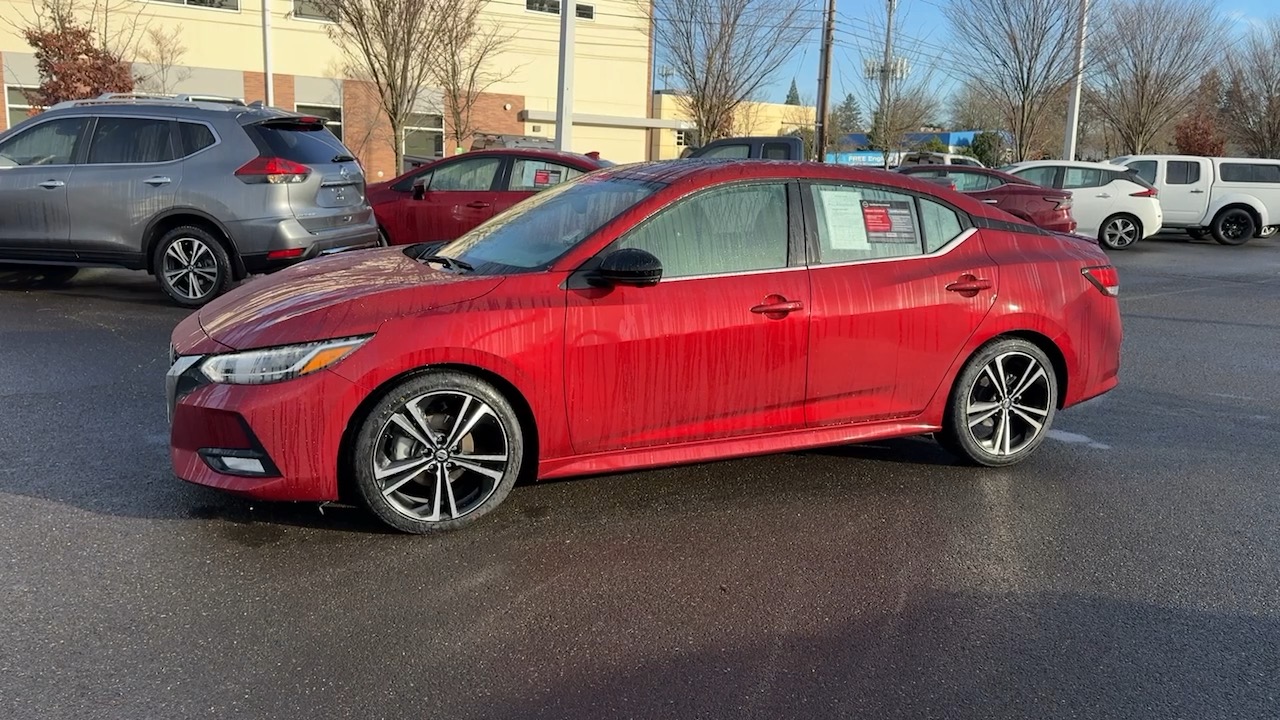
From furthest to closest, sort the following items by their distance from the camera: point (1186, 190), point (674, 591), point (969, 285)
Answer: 1. point (1186, 190)
2. point (969, 285)
3. point (674, 591)

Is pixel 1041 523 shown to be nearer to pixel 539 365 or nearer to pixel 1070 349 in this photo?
pixel 1070 349

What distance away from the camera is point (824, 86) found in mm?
21188

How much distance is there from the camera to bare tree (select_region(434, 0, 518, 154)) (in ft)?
72.2

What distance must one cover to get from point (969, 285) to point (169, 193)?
271 inches

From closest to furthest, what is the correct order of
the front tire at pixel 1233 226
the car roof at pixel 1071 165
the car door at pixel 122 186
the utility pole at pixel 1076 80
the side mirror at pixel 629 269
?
the side mirror at pixel 629 269 → the car door at pixel 122 186 → the car roof at pixel 1071 165 → the front tire at pixel 1233 226 → the utility pole at pixel 1076 80

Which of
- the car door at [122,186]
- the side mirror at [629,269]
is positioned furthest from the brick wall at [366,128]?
the side mirror at [629,269]

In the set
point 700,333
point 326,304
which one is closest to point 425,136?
point 326,304

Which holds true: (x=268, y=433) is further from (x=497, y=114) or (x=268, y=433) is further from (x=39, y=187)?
(x=497, y=114)

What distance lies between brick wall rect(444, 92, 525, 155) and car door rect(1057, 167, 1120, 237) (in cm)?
2065

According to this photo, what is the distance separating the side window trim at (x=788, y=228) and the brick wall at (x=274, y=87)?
28.8 meters

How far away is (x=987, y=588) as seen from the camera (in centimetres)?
366

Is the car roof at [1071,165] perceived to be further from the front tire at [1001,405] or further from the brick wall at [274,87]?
the brick wall at [274,87]

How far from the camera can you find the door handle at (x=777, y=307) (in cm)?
429

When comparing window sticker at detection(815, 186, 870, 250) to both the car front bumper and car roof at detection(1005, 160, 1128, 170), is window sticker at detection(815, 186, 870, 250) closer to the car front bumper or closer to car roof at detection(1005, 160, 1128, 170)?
the car front bumper
